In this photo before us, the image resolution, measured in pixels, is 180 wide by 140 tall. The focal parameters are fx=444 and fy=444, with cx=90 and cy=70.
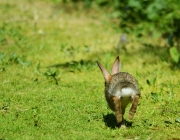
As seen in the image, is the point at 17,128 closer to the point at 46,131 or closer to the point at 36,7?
the point at 46,131

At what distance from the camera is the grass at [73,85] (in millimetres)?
5523

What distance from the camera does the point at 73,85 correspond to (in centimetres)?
778

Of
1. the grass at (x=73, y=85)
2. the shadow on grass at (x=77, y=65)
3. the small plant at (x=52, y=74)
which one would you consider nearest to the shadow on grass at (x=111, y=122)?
the grass at (x=73, y=85)

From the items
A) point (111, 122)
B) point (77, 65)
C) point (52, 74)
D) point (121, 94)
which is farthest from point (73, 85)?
point (121, 94)

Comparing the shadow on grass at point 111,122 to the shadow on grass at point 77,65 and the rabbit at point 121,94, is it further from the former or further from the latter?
the shadow on grass at point 77,65

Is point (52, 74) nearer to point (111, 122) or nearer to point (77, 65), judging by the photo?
point (77, 65)

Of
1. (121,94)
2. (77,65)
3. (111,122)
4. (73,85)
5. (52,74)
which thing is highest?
(77,65)

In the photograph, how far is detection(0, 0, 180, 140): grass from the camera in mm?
5523

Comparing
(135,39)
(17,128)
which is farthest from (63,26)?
(17,128)

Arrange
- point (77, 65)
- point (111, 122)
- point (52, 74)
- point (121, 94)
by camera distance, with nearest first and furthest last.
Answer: point (121, 94), point (111, 122), point (52, 74), point (77, 65)

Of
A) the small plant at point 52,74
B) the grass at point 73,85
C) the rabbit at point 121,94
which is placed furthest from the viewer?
the small plant at point 52,74

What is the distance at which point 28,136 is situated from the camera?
5.14m

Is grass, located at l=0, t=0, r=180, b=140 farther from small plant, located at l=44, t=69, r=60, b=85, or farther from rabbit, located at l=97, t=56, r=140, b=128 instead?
rabbit, located at l=97, t=56, r=140, b=128

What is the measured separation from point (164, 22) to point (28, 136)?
583cm
